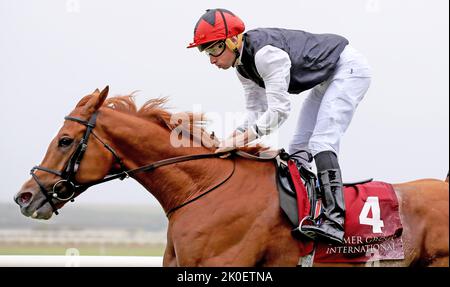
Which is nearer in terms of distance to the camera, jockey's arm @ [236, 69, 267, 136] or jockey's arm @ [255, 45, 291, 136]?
jockey's arm @ [255, 45, 291, 136]

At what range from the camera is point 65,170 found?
3.48 m

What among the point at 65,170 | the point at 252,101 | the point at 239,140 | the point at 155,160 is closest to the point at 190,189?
the point at 155,160

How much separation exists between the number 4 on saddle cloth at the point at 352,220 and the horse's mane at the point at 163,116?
1.05 feet

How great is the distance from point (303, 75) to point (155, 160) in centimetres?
89

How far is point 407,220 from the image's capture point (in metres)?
3.58

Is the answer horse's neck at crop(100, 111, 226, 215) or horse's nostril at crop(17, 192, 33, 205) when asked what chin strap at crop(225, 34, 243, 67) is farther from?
horse's nostril at crop(17, 192, 33, 205)

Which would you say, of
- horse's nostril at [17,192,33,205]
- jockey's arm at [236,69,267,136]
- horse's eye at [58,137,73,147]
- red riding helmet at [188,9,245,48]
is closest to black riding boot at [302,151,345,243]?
jockey's arm at [236,69,267,136]

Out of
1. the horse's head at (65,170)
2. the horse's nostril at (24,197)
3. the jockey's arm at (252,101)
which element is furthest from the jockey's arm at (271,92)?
the horse's nostril at (24,197)

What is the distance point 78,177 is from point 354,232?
1.39 metres

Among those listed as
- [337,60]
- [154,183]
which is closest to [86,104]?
[154,183]

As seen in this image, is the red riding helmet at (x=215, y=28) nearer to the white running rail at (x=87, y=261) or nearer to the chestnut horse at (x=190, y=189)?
the chestnut horse at (x=190, y=189)

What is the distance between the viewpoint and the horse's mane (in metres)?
3.67

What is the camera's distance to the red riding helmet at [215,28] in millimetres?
3562

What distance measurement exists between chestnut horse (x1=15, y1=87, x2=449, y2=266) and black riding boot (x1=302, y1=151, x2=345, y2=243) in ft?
0.50
